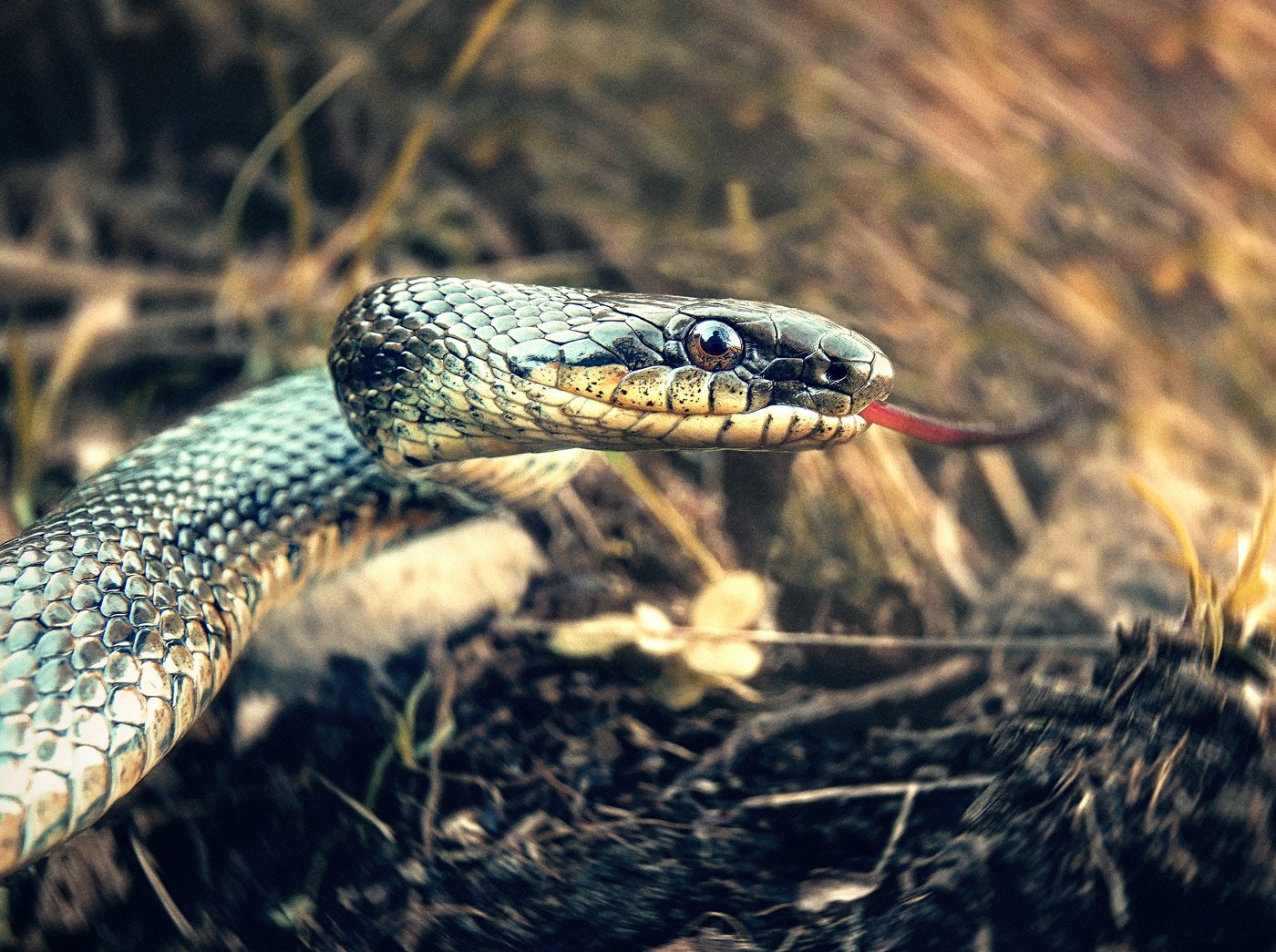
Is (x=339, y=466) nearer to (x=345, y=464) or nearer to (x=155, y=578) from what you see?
(x=345, y=464)

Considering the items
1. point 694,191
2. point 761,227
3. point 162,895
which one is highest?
point 694,191

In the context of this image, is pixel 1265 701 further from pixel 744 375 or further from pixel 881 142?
pixel 881 142

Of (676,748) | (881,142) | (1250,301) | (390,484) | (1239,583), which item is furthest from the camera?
(881,142)

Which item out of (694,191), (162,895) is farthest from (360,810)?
(694,191)

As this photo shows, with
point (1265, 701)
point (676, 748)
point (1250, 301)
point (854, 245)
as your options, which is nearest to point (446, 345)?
point (676, 748)

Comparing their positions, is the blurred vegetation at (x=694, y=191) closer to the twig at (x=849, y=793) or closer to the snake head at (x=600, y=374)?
the snake head at (x=600, y=374)

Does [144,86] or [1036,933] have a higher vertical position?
[144,86]
